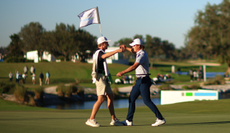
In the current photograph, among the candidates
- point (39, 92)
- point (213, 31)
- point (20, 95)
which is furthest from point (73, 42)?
point (20, 95)

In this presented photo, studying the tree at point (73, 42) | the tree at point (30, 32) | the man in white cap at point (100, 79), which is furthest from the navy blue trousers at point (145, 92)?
the tree at point (30, 32)

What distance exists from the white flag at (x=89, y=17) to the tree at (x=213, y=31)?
39.8m

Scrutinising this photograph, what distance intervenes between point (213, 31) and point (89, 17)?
41.1 m

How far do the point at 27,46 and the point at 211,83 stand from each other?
104 meters

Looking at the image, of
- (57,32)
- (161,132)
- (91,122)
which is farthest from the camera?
(57,32)

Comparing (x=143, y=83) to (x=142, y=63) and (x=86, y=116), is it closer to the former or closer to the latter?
(x=142, y=63)

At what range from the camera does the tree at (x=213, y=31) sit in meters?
46.1

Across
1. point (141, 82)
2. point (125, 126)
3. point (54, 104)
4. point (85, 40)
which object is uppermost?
point (85, 40)

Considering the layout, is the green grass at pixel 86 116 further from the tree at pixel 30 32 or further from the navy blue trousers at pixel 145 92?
the tree at pixel 30 32

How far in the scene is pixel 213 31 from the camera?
153 feet

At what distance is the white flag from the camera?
30.5 feet

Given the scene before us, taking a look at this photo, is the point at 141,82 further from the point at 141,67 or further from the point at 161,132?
the point at 161,132

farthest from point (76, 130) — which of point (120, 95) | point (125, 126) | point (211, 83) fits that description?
point (211, 83)

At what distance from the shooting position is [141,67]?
6.01m
